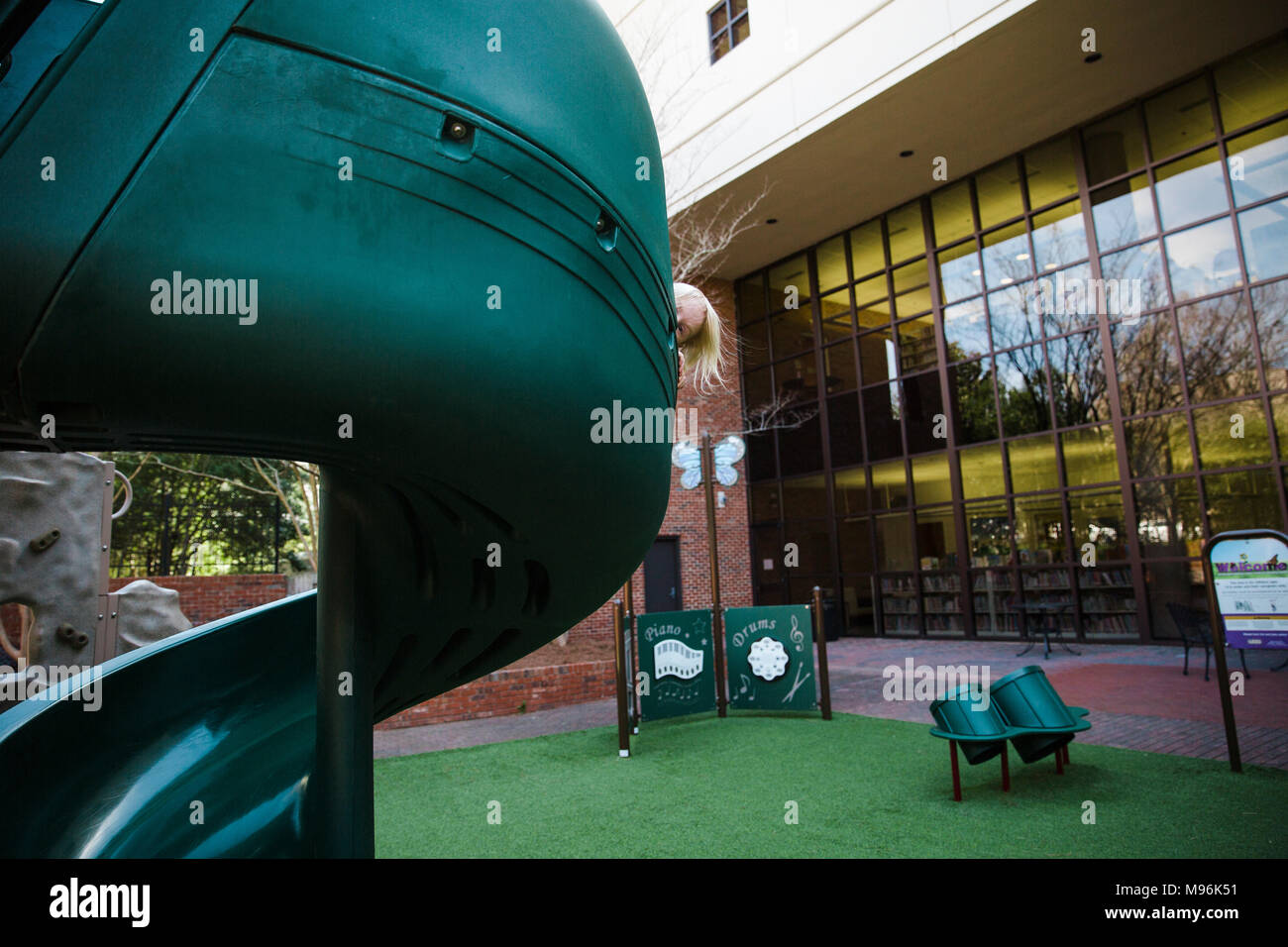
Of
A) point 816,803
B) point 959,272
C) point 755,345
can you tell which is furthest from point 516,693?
point 755,345

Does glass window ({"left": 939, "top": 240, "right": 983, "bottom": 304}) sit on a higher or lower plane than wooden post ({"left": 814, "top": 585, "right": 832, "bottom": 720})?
higher

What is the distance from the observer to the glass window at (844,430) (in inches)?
709

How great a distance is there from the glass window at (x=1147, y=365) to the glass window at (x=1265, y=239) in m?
1.41

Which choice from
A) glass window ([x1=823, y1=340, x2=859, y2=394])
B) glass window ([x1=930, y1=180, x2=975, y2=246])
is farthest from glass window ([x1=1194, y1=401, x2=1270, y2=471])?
glass window ([x1=823, y1=340, x2=859, y2=394])

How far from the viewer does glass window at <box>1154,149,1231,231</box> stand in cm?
1302

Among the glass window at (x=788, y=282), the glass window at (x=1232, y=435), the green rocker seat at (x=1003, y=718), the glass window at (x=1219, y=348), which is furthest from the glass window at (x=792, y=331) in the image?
the green rocker seat at (x=1003, y=718)

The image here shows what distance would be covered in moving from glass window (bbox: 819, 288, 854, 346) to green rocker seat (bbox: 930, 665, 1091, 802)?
13940 mm

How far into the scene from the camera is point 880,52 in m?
13.3

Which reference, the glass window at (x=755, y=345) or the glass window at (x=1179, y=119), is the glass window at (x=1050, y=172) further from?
the glass window at (x=755, y=345)

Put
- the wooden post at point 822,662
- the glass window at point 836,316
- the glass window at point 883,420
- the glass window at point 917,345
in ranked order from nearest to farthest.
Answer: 1. the wooden post at point 822,662
2. the glass window at point 917,345
3. the glass window at point 883,420
4. the glass window at point 836,316

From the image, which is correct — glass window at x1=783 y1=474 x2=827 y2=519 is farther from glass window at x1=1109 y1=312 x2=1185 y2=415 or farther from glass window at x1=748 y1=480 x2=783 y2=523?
glass window at x1=1109 y1=312 x2=1185 y2=415

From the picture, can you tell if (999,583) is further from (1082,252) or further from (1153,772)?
(1153,772)

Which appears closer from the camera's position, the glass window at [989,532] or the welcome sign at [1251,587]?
the welcome sign at [1251,587]

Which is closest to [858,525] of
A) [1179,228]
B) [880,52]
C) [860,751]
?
[1179,228]
